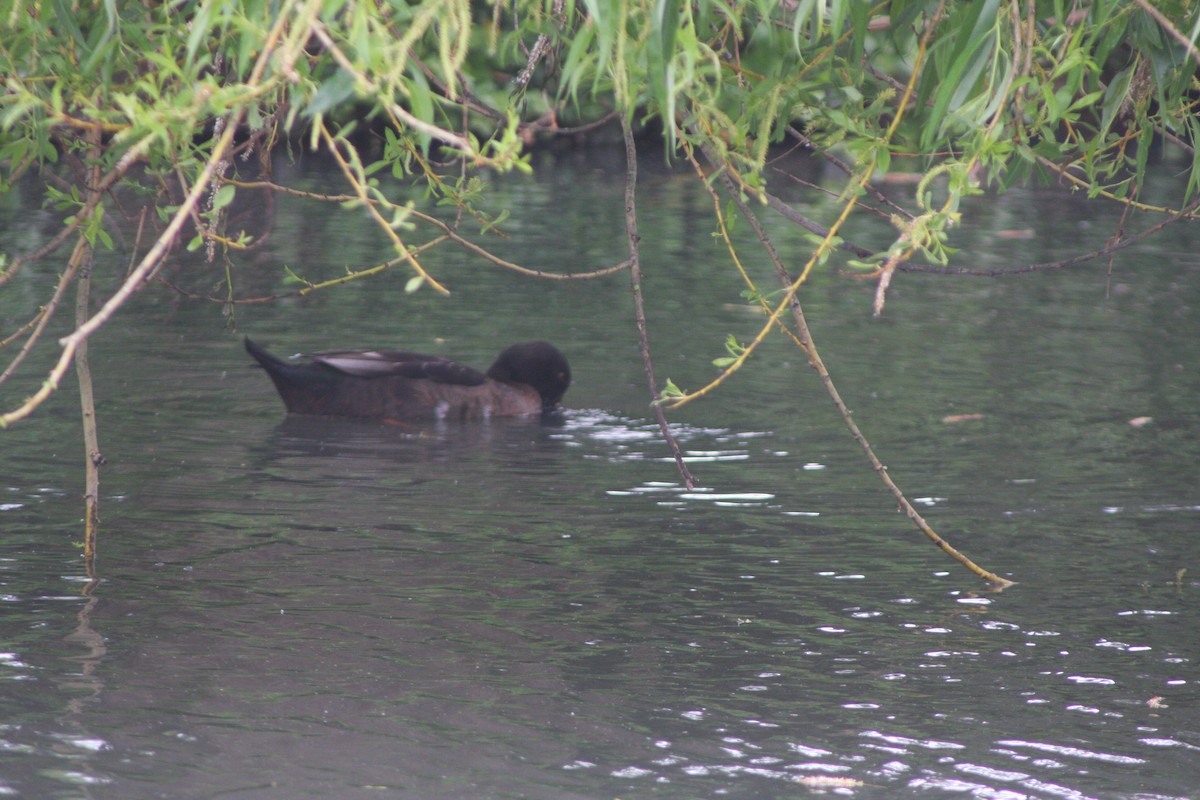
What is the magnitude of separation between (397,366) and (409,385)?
0.16 meters

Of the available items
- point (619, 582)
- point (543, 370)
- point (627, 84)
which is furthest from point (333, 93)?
point (543, 370)

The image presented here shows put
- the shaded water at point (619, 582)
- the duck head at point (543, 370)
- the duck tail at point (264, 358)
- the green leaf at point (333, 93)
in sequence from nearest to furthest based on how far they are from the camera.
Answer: the green leaf at point (333, 93) < the shaded water at point (619, 582) < the duck tail at point (264, 358) < the duck head at point (543, 370)

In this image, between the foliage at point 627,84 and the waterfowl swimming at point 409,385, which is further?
the waterfowl swimming at point 409,385

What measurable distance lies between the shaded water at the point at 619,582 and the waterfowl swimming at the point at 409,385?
26 cm

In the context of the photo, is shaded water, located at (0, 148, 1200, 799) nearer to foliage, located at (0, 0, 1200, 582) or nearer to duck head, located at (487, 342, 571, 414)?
duck head, located at (487, 342, 571, 414)

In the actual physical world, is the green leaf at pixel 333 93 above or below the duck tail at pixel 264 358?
above

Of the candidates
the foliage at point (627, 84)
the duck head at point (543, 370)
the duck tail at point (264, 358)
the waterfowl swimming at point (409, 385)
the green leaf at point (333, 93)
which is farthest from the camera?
the duck head at point (543, 370)

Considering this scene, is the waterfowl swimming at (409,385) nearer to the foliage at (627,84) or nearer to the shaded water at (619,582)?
the shaded water at (619,582)

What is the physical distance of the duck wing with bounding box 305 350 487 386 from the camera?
1143cm

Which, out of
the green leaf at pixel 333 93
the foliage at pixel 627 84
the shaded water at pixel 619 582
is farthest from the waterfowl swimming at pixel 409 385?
the green leaf at pixel 333 93

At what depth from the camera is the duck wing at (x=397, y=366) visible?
450 inches

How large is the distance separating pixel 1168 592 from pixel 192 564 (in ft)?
13.8

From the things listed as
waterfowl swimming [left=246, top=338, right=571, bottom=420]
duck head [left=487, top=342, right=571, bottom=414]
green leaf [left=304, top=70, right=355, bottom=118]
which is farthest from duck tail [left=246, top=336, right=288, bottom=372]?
green leaf [left=304, top=70, right=355, bottom=118]

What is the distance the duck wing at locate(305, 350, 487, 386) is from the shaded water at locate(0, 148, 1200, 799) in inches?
Result: 15.3
